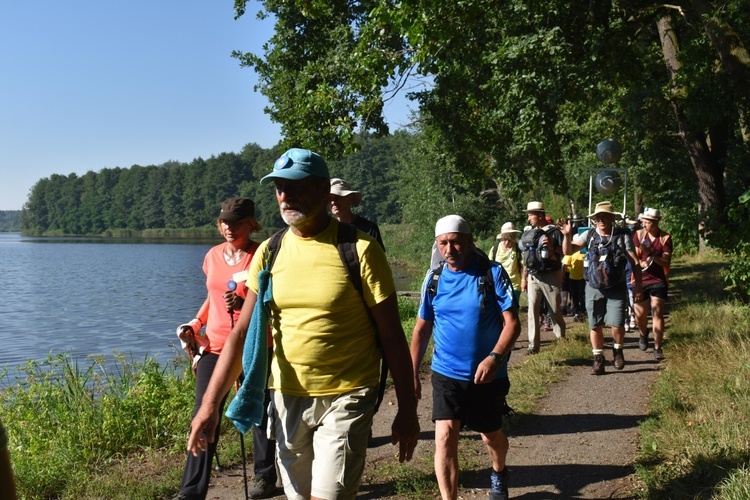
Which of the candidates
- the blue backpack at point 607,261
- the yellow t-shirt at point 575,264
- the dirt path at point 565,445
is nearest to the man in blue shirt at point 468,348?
the dirt path at point 565,445

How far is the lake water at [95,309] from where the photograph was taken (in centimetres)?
1722

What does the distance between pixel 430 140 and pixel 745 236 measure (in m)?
9.73

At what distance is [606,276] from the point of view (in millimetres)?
8328

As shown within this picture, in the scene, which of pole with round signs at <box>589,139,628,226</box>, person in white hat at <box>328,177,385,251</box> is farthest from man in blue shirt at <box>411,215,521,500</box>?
pole with round signs at <box>589,139,628,226</box>

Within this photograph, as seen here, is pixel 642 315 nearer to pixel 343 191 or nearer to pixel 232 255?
pixel 343 191

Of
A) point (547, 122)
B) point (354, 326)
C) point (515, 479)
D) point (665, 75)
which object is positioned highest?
point (665, 75)

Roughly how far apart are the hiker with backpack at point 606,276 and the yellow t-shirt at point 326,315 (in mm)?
5495

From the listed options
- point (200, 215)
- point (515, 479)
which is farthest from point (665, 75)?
point (200, 215)

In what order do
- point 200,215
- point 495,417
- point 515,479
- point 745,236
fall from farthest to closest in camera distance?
point 200,215, point 745,236, point 515,479, point 495,417

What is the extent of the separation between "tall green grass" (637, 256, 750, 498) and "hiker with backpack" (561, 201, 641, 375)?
73 centimetres

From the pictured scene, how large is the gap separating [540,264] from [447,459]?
5.56 metres

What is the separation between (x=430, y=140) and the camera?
60.7 feet

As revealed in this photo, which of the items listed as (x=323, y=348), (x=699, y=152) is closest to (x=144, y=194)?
(x=699, y=152)

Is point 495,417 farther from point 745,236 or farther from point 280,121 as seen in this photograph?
point 280,121
